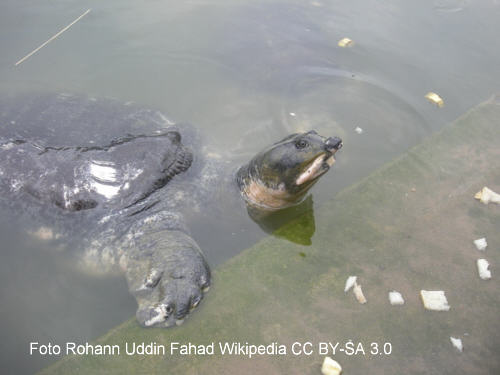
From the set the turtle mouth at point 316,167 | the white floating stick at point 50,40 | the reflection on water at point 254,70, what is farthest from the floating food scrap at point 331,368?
the white floating stick at point 50,40

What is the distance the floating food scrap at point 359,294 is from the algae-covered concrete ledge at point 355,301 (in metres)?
0.03

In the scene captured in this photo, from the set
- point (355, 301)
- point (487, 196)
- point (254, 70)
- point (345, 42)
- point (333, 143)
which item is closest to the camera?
point (355, 301)

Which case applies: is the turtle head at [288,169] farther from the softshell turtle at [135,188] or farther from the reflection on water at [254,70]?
the reflection on water at [254,70]

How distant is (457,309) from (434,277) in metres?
0.27

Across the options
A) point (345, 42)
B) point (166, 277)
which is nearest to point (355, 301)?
point (166, 277)

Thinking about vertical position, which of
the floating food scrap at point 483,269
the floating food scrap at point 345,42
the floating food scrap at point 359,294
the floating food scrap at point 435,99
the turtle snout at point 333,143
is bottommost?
the floating food scrap at point 483,269

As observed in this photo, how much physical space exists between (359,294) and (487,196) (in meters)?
1.65

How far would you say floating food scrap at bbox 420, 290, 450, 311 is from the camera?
8.50 feet

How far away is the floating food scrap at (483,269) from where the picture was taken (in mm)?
2783

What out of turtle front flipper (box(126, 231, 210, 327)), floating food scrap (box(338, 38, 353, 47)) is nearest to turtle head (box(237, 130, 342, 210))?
turtle front flipper (box(126, 231, 210, 327))

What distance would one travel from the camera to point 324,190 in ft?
12.0

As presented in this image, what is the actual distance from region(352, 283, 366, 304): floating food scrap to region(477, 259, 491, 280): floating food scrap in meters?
0.94

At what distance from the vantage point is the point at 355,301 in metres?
2.61

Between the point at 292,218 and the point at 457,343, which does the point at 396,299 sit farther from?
the point at 292,218
